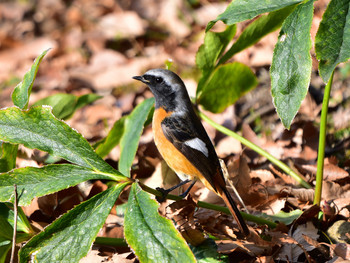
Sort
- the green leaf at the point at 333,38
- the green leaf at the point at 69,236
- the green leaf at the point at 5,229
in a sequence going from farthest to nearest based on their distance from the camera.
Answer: the green leaf at the point at 5,229 < the green leaf at the point at 69,236 < the green leaf at the point at 333,38

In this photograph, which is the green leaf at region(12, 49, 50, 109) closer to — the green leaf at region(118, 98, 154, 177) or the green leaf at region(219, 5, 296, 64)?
the green leaf at region(118, 98, 154, 177)

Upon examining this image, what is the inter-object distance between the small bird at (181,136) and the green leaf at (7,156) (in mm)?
1010

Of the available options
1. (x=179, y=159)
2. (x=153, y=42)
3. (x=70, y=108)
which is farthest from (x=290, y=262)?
(x=153, y=42)

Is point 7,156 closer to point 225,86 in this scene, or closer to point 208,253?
point 208,253

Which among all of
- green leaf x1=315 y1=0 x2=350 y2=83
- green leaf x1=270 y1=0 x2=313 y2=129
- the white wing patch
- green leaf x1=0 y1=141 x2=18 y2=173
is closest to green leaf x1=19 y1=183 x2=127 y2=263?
green leaf x1=0 y1=141 x2=18 y2=173

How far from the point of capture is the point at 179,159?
3146mm

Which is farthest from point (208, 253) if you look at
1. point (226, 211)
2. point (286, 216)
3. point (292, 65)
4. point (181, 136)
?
point (292, 65)

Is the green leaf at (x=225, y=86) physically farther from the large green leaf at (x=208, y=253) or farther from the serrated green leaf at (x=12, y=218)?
the serrated green leaf at (x=12, y=218)

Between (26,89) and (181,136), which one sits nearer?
(26,89)

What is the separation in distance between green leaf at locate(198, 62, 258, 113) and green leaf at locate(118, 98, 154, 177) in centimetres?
43

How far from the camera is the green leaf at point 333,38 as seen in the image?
6.19 feet

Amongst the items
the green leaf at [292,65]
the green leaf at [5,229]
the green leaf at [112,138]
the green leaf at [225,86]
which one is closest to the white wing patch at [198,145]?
the green leaf at [225,86]

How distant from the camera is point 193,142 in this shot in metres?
3.10

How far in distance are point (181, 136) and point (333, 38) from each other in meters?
1.41
